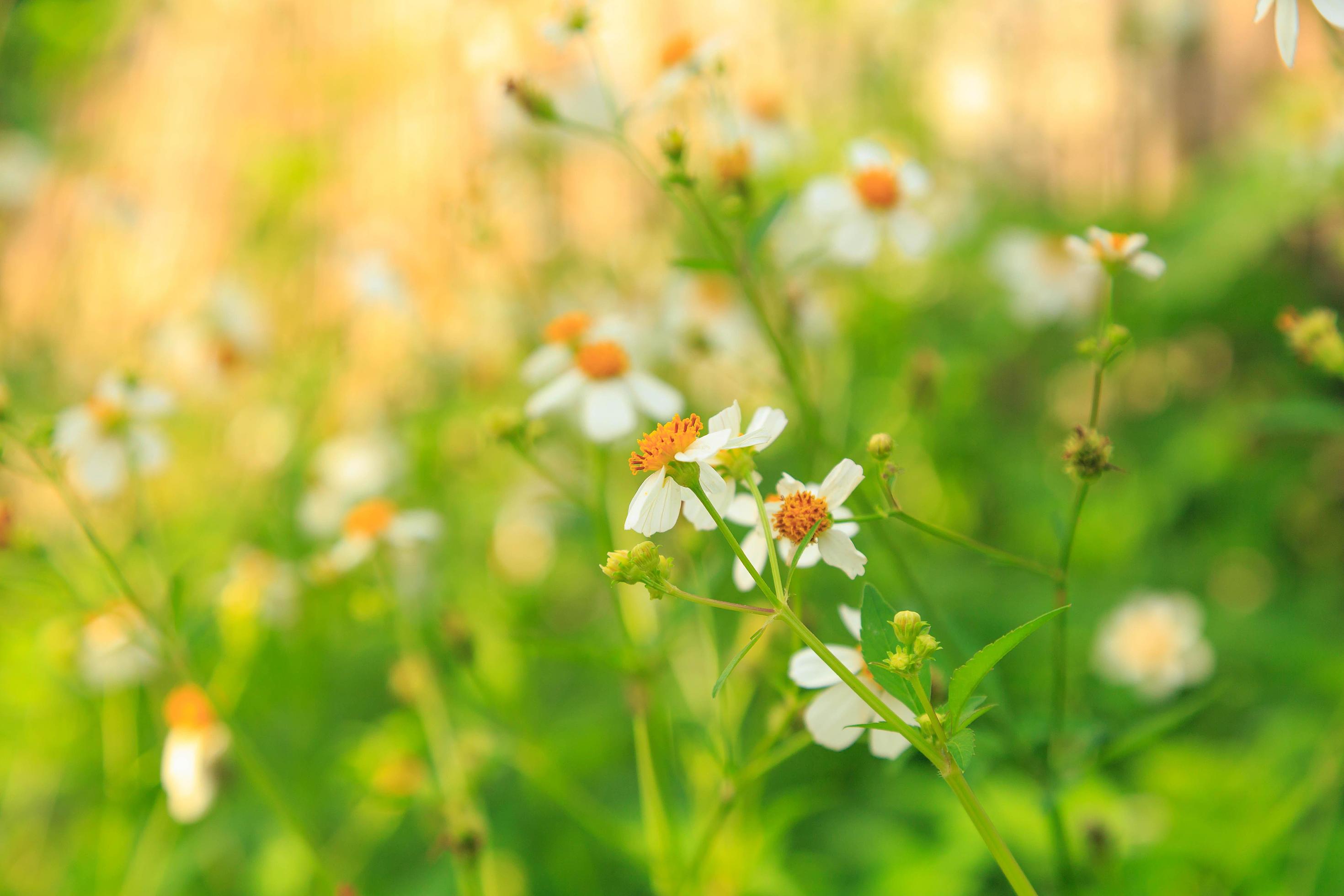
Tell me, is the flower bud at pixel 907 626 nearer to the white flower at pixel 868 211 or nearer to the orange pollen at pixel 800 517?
the orange pollen at pixel 800 517

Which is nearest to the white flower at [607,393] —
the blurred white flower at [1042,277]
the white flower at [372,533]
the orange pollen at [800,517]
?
the white flower at [372,533]

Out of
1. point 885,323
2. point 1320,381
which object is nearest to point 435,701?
point 885,323

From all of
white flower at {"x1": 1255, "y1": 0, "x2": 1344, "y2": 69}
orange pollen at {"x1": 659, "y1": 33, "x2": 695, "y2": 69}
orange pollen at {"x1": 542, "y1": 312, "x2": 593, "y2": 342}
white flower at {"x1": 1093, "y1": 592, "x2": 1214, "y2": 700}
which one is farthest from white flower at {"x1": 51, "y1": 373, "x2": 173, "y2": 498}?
white flower at {"x1": 1093, "y1": 592, "x2": 1214, "y2": 700}

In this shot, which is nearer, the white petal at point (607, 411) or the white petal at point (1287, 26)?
the white petal at point (1287, 26)

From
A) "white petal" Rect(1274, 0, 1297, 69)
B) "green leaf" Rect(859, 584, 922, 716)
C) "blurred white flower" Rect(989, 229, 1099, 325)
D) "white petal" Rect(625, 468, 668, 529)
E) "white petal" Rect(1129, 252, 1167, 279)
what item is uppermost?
"white petal" Rect(1274, 0, 1297, 69)

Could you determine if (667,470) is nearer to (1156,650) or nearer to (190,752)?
(190,752)

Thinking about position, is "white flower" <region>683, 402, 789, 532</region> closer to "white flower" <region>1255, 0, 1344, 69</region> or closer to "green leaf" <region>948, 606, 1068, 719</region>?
"green leaf" <region>948, 606, 1068, 719</region>

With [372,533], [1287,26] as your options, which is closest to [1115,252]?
[1287,26]

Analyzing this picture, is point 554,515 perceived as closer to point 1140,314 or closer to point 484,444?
point 484,444
